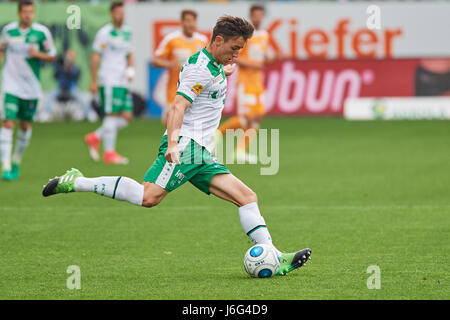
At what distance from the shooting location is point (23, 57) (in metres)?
13.4

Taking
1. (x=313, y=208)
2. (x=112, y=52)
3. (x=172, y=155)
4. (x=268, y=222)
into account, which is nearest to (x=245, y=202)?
(x=172, y=155)

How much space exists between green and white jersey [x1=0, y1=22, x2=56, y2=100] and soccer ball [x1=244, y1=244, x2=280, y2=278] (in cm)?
722

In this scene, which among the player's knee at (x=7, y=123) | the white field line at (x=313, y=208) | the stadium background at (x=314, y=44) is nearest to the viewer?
the white field line at (x=313, y=208)

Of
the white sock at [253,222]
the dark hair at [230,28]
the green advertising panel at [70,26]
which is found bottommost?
→ the white sock at [253,222]

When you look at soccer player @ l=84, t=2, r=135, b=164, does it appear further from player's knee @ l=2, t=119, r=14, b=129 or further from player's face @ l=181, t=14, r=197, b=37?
player's knee @ l=2, t=119, r=14, b=129

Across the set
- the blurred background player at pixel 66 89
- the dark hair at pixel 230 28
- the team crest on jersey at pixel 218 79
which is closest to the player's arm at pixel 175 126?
the team crest on jersey at pixel 218 79

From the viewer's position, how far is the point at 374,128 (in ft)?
73.2

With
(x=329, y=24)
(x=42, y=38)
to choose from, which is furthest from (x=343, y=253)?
(x=329, y=24)

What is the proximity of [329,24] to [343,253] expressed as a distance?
19.7 meters

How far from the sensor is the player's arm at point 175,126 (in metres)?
6.44

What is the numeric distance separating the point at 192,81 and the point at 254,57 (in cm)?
920

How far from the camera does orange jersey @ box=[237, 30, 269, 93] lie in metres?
15.8

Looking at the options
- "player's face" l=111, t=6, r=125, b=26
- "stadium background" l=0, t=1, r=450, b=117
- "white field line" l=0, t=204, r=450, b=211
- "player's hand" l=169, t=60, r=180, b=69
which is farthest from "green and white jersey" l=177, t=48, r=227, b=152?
"stadium background" l=0, t=1, r=450, b=117

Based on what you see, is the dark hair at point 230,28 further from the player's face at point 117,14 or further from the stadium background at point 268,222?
the player's face at point 117,14
